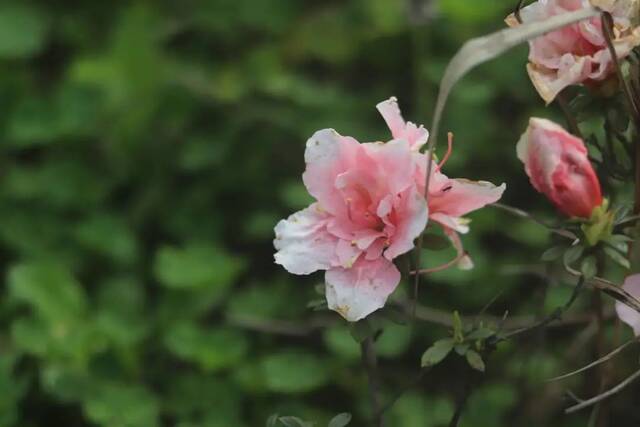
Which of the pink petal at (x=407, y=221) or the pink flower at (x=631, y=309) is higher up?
the pink petal at (x=407, y=221)

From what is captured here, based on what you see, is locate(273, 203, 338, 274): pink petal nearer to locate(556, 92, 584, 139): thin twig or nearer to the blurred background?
locate(556, 92, 584, 139): thin twig

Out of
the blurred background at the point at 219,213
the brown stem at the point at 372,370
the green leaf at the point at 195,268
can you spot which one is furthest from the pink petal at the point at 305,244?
the green leaf at the point at 195,268

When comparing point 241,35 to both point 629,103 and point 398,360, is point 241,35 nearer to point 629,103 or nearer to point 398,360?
→ point 398,360

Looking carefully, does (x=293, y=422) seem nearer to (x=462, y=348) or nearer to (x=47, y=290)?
(x=462, y=348)

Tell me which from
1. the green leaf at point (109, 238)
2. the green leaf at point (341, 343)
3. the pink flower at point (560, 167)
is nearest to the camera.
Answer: the pink flower at point (560, 167)

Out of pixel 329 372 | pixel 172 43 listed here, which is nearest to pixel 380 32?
pixel 172 43

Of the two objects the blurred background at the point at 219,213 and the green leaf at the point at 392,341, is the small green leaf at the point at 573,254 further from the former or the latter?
the green leaf at the point at 392,341
